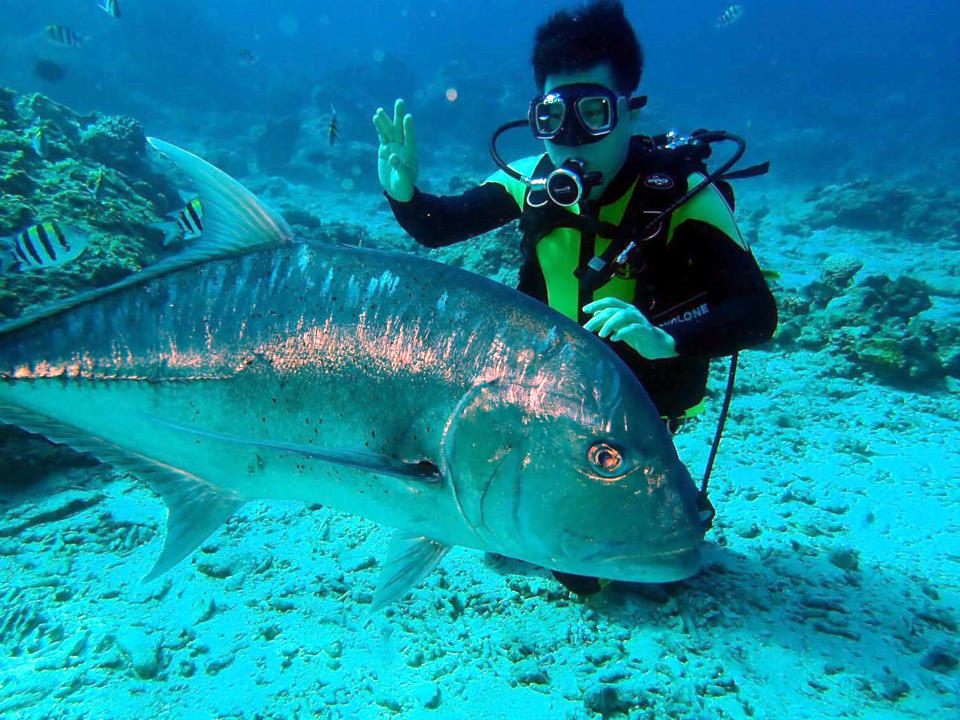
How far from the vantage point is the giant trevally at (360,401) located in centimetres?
136

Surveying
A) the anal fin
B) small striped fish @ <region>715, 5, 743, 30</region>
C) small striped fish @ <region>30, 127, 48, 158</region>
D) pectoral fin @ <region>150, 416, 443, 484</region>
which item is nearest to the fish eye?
pectoral fin @ <region>150, 416, 443, 484</region>

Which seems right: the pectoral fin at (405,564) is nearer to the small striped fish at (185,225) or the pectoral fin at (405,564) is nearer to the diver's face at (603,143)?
the diver's face at (603,143)

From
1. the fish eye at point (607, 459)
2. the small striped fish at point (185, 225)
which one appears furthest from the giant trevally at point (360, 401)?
the small striped fish at point (185, 225)

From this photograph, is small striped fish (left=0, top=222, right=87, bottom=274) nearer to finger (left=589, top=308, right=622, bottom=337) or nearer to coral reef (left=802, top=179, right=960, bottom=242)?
finger (left=589, top=308, right=622, bottom=337)

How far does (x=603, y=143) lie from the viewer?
2.70 m

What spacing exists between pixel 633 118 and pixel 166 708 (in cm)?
391

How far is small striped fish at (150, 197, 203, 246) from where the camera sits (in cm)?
608

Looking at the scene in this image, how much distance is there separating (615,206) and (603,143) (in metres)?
0.36

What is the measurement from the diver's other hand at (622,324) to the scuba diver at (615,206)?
0.58m

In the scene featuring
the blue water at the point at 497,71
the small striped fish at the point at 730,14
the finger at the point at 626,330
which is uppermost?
the blue water at the point at 497,71

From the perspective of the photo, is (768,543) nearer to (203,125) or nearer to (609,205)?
(609,205)

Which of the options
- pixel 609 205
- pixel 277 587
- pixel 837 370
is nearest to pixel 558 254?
pixel 609 205

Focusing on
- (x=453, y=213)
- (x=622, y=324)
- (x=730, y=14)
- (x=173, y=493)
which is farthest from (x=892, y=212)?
(x=173, y=493)

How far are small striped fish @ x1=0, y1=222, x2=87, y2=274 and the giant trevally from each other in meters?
3.73
